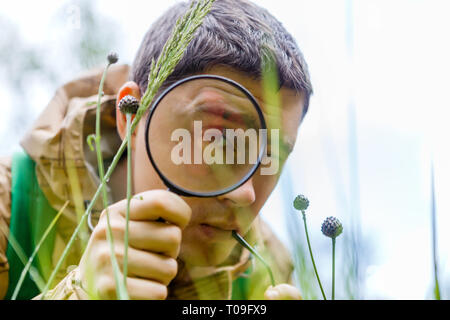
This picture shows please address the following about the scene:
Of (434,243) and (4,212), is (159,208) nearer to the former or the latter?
(434,243)

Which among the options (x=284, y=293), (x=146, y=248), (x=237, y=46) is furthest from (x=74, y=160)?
(x=284, y=293)

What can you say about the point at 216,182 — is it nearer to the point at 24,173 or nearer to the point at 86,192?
the point at 86,192

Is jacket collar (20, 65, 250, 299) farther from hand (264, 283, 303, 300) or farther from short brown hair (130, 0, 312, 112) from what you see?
hand (264, 283, 303, 300)

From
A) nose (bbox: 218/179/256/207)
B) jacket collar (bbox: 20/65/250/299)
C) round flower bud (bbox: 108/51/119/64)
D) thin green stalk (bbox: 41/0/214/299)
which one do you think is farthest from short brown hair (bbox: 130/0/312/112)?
thin green stalk (bbox: 41/0/214/299)

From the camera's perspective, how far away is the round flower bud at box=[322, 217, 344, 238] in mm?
853

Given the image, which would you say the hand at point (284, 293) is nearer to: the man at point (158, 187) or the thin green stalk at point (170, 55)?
the man at point (158, 187)

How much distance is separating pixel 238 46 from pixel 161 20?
56cm

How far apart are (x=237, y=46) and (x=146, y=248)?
98 cm

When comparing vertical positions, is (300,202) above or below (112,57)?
below

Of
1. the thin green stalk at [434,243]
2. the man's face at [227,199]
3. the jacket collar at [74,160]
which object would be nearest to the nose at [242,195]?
the man's face at [227,199]

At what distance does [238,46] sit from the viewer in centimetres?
168

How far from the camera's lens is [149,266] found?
94 centimetres

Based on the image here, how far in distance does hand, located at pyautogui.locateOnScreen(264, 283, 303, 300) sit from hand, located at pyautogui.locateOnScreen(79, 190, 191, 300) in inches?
9.5

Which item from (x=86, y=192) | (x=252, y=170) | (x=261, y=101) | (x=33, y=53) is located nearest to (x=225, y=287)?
→ (x=86, y=192)
